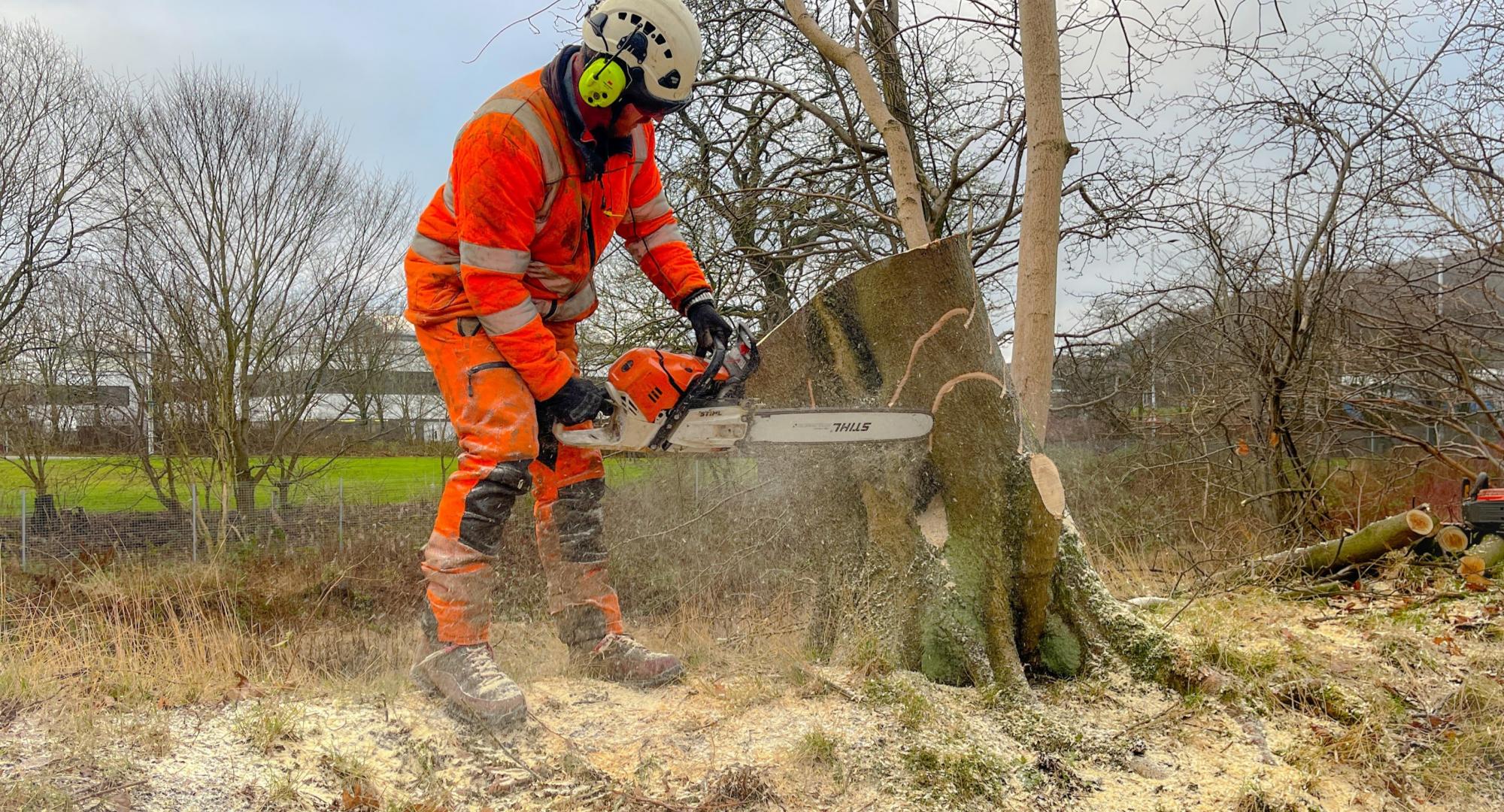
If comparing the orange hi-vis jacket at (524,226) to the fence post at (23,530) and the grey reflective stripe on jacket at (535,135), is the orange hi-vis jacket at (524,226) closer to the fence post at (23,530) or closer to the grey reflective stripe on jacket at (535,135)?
the grey reflective stripe on jacket at (535,135)

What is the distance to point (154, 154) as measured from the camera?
11.8 m

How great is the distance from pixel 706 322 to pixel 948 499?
3.07ft

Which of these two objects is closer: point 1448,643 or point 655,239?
point 655,239

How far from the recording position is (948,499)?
2.63 meters

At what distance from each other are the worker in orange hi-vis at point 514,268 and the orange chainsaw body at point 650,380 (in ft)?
0.32

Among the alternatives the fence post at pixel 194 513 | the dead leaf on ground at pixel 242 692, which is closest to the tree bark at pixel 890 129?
the dead leaf on ground at pixel 242 692

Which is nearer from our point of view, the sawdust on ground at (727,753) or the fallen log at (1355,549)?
the sawdust on ground at (727,753)

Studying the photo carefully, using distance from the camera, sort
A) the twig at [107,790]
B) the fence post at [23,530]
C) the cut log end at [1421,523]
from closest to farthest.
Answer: the twig at [107,790] → the cut log end at [1421,523] → the fence post at [23,530]

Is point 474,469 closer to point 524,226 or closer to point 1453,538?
point 524,226

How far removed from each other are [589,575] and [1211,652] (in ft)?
6.65

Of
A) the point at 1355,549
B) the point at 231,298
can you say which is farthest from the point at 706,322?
the point at 231,298

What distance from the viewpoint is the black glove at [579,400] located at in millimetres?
2320

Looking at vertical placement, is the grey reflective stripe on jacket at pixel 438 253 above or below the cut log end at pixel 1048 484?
above

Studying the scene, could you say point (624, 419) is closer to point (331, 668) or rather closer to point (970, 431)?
point (970, 431)
